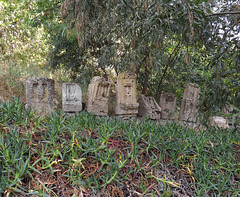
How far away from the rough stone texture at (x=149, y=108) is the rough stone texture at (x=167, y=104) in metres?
0.34

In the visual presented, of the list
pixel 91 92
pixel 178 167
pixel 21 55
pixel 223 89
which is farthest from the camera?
pixel 21 55

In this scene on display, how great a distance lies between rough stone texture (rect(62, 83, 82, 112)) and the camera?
4.40 metres

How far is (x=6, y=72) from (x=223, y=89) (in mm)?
4762

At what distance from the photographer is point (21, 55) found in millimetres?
7324

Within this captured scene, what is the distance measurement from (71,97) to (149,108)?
1.80 metres

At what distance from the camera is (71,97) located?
4.45 meters

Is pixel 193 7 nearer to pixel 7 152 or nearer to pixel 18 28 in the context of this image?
pixel 7 152

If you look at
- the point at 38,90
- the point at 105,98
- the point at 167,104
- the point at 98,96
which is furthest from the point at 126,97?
the point at 38,90

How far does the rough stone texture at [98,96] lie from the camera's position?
456 centimetres

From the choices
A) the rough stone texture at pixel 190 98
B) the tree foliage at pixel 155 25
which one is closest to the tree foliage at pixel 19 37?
the rough stone texture at pixel 190 98

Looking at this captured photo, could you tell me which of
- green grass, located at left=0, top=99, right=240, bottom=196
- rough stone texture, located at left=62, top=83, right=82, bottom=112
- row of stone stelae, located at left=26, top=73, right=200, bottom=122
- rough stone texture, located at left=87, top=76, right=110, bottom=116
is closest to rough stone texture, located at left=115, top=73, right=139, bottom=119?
row of stone stelae, located at left=26, top=73, right=200, bottom=122

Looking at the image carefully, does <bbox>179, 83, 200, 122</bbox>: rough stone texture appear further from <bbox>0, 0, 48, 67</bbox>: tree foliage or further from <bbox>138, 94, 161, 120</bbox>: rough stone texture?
<bbox>0, 0, 48, 67</bbox>: tree foliage

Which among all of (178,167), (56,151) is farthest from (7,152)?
(178,167)

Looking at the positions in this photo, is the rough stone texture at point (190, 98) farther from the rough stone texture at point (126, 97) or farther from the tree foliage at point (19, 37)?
the tree foliage at point (19, 37)
